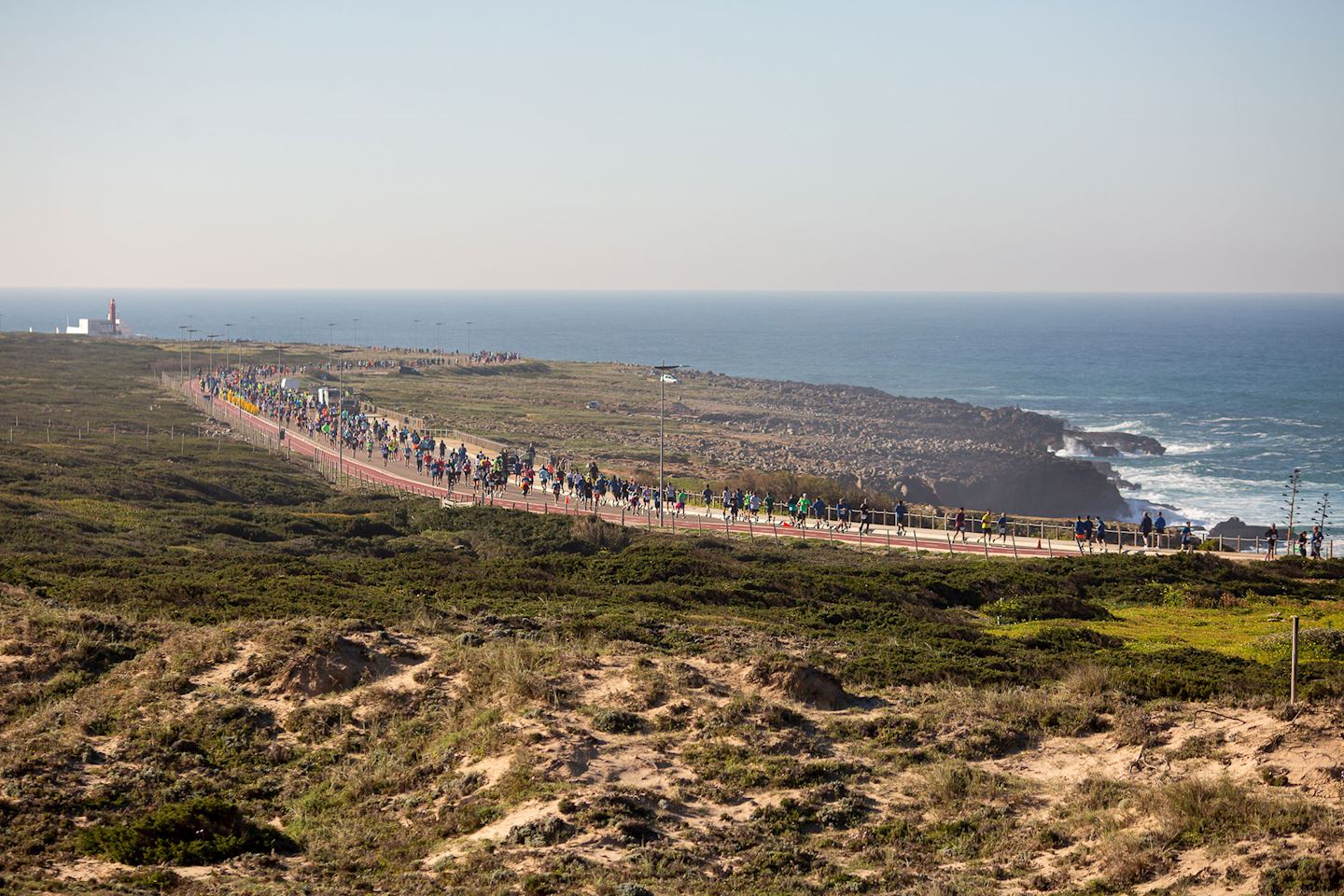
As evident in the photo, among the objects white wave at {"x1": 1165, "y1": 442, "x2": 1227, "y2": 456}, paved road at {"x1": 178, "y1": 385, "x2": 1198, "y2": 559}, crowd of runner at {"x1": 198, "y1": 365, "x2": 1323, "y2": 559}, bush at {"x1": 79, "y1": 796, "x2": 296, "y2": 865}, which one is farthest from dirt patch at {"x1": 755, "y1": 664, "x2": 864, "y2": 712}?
white wave at {"x1": 1165, "y1": 442, "x2": 1227, "y2": 456}

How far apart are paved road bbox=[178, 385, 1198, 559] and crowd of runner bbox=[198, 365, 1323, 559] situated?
0.35 meters

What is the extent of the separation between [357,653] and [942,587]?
49.8 feet

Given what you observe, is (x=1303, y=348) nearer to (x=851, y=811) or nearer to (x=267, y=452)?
(x=267, y=452)

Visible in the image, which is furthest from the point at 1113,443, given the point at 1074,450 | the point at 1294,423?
the point at 1294,423

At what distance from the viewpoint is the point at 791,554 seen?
3644cm

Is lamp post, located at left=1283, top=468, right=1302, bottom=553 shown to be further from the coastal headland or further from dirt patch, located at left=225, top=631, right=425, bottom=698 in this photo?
dirt patch, located at left=225, top=631, right=425, bottom=698

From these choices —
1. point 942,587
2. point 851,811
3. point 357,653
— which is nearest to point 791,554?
point 942,587

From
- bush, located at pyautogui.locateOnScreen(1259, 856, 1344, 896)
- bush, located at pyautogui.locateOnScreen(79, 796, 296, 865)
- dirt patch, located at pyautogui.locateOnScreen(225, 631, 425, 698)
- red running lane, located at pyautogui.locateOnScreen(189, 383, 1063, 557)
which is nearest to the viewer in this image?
bush, located at pyautogui.locateOnScreen(1259, 856, 1344, 896)

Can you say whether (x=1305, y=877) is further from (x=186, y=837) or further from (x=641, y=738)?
(x=186, y=837)

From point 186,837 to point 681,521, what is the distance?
3177 cm

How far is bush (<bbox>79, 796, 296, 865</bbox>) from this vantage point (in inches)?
512

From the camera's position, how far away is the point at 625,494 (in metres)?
47.0

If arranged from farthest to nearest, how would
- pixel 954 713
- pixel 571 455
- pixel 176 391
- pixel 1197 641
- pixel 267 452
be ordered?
pixel 176 391, pixel 571 455, pixel 267 452, pixel 1197 641, pixel 954 713

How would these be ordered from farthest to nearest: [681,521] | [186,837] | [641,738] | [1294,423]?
[1294,423]
[681,521]
[641,738]
[186,837]
